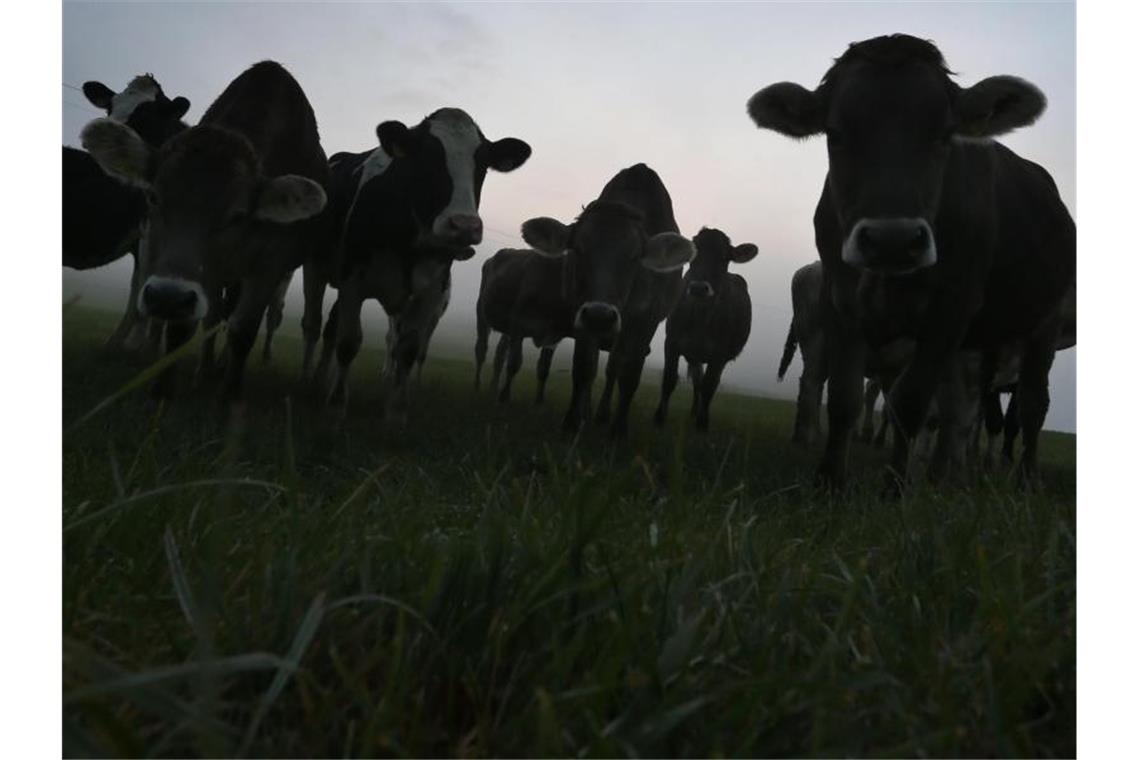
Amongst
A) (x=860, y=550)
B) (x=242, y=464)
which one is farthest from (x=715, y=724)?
(x=242, y=464)

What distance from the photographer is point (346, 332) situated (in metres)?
6.70

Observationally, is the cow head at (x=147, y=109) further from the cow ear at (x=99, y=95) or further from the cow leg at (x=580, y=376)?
the cow leg at (x=580, y=376)

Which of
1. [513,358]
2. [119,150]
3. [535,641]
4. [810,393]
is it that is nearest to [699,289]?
[810,393]

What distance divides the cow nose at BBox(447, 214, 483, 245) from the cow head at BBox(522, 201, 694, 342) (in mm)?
1016

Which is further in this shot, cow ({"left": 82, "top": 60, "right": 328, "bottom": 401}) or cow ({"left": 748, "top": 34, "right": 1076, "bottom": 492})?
cow ({"left": 82, "top": 60, "right": 328, "bottom": 401})

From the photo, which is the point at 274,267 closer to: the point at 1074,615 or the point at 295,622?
the point at 295,622

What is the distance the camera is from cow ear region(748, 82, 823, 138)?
4137mm

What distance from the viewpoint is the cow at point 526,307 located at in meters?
11.6

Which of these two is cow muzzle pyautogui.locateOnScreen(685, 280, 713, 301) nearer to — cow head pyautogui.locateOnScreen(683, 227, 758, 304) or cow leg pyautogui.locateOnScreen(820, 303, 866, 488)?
cow head pyautogui.locateOnScreen(683, 227, 758, 304)

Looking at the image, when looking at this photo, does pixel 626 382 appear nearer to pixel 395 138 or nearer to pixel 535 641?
pixel 395 138

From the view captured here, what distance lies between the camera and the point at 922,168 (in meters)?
3.73

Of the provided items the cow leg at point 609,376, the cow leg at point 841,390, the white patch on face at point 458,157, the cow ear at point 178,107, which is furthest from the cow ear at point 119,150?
the cow leg at point 609,376

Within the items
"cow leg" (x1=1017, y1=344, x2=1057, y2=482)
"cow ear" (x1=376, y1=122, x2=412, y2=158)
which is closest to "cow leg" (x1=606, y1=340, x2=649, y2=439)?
"cow ear" (x1=376, y1=122, x2=412, y2=158)

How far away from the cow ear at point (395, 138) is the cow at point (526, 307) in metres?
4.32
